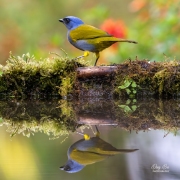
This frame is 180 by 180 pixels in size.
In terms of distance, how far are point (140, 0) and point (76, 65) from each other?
135 inches

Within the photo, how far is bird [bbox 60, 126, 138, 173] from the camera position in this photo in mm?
2262

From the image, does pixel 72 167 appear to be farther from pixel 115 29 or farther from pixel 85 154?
pixel 115 29

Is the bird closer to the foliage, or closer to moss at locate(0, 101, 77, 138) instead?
moss at locate(0, 101, 77, 138)

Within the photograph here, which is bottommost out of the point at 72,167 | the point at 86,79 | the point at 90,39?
the point at 72,167

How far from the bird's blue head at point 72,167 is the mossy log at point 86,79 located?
2.33m

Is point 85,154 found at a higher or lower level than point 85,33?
lower

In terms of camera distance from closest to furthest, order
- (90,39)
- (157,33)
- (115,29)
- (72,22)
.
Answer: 1. (90,39)
2. (72,22)
3. (157,33)
4. (115,29)

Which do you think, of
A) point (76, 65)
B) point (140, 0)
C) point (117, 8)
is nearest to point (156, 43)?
point (140, 0)

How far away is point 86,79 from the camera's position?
15.3 ft

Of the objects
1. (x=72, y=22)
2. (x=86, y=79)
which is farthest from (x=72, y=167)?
(x=72, y=22)

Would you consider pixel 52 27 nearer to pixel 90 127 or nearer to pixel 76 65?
pixel 76 65

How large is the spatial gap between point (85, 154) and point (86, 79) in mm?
2245

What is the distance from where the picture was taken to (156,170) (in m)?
2.12

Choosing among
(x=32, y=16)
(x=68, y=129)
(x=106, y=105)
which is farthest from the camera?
(x=32, y=16)
